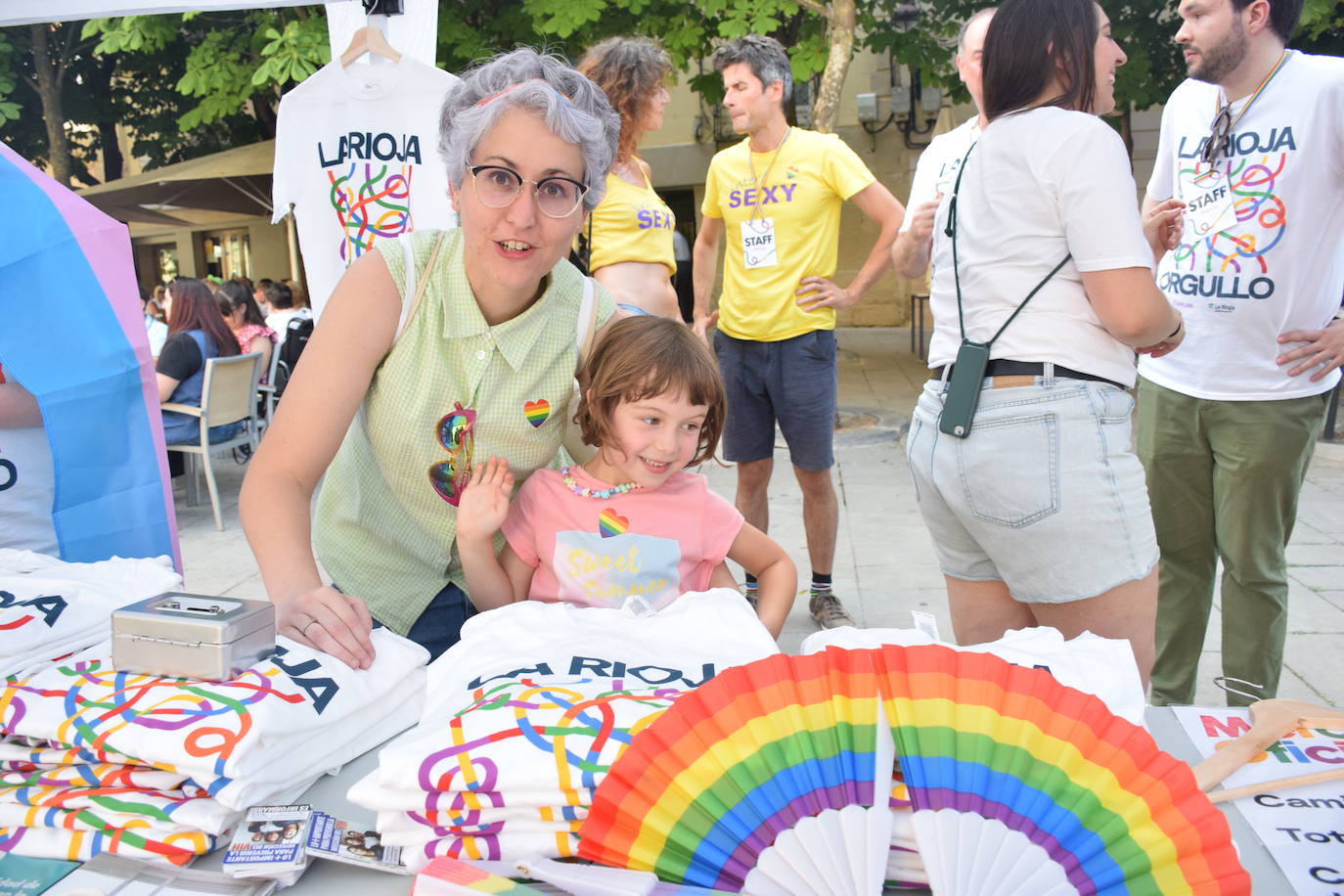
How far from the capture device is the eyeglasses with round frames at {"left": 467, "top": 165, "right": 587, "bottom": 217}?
163 cm

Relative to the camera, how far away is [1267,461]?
2512 millimetres

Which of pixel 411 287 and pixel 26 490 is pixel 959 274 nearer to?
pixel 411 287

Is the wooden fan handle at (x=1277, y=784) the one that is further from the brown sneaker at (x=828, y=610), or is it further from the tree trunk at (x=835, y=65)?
the tree trunk at (x=835, y=65)

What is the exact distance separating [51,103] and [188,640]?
44.7 feet

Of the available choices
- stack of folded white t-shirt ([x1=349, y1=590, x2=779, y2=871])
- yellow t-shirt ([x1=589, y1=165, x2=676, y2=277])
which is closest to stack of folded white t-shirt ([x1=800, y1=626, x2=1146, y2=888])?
stack of folded white t-shirt ([x1=349, y1=590, x2=779, y2=871])

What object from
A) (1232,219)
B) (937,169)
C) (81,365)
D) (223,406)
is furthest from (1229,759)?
(223,406)

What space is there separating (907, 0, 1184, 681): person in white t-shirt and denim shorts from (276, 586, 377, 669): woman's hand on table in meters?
1.11

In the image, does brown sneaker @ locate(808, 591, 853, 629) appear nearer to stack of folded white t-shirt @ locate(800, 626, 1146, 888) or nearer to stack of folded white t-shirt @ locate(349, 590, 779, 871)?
stack of folded white t-shirt @ locate(800, 626, 1146, 888)

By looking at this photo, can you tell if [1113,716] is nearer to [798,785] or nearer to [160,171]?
[798,785]

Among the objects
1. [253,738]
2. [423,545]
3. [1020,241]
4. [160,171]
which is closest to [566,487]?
[423,545]

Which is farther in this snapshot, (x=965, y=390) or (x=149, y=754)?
(x=965, y=390)

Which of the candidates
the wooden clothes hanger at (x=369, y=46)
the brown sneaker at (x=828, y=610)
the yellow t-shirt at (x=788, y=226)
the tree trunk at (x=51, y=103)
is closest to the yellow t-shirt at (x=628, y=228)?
the yellow t-shirt at (x=788, y=226)

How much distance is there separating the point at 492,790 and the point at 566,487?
85 centimetres

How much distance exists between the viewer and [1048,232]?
71.3 inches
